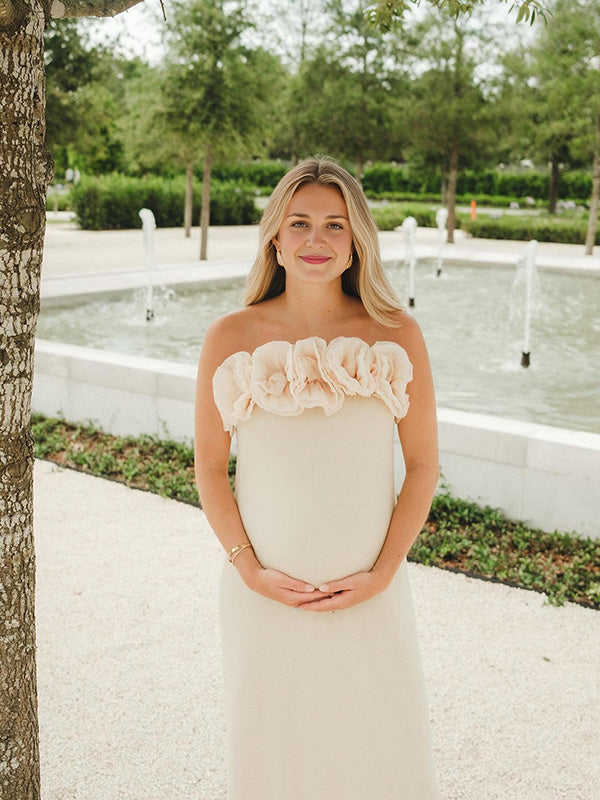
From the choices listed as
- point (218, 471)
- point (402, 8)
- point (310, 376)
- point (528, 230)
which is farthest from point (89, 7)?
point (528, 230)

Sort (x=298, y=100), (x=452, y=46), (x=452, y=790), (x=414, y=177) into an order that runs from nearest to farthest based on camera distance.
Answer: (x=452, y=790) < (x=452, y=46) < (x=298, y=100) < (x=414, y=177)

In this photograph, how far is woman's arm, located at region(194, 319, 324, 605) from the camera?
219 cm

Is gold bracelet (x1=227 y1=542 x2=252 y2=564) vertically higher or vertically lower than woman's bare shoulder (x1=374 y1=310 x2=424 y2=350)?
lower

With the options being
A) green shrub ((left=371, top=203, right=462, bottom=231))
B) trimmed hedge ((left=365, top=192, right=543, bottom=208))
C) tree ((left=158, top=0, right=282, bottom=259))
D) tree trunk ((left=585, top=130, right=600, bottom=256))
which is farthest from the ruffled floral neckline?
trimmed hedge ((left=365, top=192, right=543, bottom=208))

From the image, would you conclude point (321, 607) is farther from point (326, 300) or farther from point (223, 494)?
point (326, 300)

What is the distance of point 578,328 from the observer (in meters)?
11.5

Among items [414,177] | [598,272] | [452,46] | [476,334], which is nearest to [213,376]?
[476,334]

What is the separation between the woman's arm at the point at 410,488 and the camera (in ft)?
7.06

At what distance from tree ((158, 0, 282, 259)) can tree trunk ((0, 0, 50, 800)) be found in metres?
14.9

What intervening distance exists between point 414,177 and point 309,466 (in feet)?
149

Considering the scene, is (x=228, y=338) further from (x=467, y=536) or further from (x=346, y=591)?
(x=467, y=536)

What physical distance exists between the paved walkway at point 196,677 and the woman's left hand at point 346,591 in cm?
127

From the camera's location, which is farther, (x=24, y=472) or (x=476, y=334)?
(x=476, y=334)

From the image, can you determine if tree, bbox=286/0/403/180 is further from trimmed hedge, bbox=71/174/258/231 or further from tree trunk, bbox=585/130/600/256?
tree trunk, bbox=585/130/600/256
